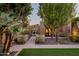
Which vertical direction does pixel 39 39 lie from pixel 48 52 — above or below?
above

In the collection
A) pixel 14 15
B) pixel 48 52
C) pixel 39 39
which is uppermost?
pixel 14 15

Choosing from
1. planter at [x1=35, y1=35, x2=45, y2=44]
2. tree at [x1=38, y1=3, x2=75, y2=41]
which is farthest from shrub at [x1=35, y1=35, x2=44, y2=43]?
tree at [x1=38, y1=3, x2=75, y2=41]

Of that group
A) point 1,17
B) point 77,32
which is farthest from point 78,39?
point 1,17

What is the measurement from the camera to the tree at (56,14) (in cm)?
400

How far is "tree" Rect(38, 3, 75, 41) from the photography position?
400 cm

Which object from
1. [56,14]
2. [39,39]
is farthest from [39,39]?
[56,14]

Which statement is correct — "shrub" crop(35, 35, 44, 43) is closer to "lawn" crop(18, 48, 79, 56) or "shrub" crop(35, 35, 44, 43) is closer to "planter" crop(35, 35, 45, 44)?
"planter" crop(35, 35, 45, 44)

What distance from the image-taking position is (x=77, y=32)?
4000 mm

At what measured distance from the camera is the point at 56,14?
4016 mm

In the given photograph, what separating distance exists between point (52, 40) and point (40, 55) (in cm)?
30

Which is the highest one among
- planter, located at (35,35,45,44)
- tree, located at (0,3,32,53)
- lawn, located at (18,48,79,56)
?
tree, located at (0,3,32,53)

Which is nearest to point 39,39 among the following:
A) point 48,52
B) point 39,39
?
point 39,39

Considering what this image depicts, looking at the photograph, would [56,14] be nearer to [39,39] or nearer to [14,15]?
[39,39]

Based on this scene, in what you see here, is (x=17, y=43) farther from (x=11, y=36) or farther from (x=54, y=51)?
(x=54, y=51)
